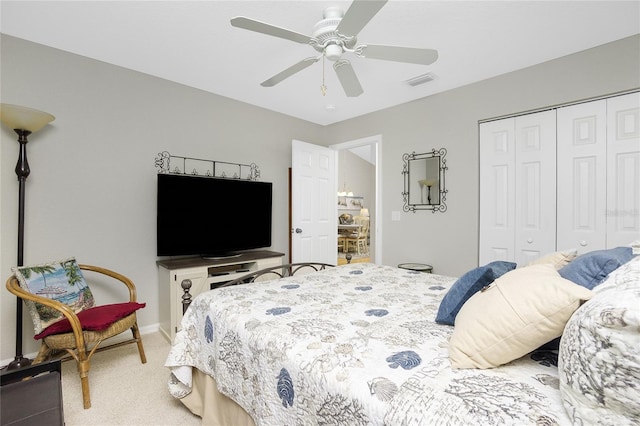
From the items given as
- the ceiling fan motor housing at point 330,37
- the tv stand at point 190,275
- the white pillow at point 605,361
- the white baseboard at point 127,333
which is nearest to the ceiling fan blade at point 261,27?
the ceiling fan motor housing at point 330,37

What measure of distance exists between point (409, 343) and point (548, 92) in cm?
297

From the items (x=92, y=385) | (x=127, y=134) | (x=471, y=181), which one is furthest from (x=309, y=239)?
(x=92, y=385)

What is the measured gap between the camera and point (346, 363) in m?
1.03

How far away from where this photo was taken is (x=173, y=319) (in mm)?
2924

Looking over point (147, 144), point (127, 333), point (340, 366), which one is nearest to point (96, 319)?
point (127, 333)

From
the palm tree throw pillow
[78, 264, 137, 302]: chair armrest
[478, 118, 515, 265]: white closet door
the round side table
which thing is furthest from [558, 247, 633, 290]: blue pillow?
the palm tree throw pillow

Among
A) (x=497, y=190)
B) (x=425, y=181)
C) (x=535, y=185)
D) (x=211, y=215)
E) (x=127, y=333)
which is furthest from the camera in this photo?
(x=425, y=181)

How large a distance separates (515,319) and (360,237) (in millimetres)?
7634

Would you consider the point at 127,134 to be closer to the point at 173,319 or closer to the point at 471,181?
the point at 173,319

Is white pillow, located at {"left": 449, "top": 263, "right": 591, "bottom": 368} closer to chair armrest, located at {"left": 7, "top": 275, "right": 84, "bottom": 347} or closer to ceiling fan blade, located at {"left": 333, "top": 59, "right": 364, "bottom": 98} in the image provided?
ceiling fan blade, located at {"left": 333, "top": 59, "right": 364, "bottom": 98}

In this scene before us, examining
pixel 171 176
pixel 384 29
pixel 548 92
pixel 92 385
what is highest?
pixel 384 29

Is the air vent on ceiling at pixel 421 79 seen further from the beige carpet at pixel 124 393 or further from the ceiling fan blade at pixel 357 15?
the beige carpet at pixel 124 393

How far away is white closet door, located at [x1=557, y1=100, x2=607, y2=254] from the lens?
2.63m

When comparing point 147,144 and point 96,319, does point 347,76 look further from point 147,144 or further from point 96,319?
point 96,319
